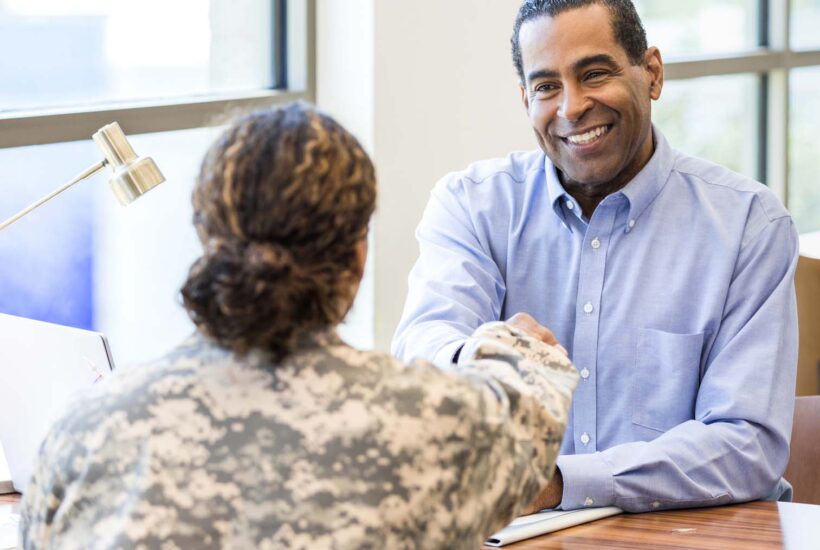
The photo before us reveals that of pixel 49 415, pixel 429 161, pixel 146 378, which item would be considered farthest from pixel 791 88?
pixel 146 378

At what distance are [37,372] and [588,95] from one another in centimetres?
101

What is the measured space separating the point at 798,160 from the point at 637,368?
11.8 feet

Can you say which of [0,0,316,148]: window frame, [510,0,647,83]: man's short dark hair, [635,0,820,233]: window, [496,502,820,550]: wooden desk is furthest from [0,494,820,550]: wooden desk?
[635,0,820,233]: window

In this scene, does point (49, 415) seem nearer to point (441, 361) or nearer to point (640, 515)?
point (441, 361)

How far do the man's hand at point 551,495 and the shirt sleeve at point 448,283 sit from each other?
0.26m

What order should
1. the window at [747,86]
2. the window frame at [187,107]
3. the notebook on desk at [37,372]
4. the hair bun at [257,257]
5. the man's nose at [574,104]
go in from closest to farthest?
the hair bun at [257,257] → the notebook on desk at [37,372] → the man's nose at [574,104] → the window frame at [187,107] → the window at [747,86]

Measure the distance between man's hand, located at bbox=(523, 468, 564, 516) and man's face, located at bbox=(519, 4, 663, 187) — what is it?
626mm

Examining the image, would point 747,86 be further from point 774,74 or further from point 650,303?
point 650,303

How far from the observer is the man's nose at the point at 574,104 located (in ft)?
6.91

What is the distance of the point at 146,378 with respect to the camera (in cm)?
112

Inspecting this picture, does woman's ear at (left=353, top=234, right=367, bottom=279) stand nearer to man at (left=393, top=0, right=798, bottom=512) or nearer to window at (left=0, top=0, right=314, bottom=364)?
man at (left=393, top=0, right=798, bottom=512)

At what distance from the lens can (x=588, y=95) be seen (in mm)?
2119

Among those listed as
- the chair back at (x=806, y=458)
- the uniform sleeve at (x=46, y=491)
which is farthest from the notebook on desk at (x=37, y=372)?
the chair back at (x=806, y=458)

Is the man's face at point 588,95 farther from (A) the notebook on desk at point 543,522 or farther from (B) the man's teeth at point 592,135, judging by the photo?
(A) the notebook on desk at point 543,522
